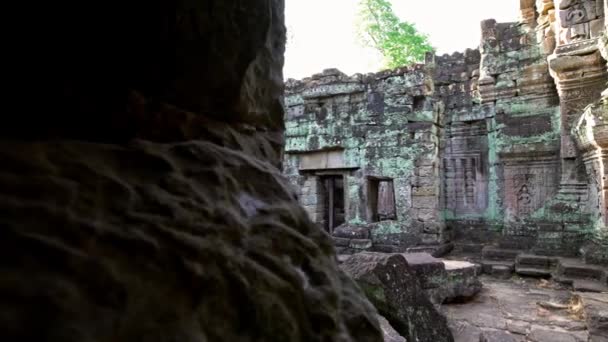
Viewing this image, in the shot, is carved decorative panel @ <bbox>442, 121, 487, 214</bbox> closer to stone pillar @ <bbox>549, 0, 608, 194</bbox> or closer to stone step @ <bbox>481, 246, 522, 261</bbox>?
stone step @ <bbox>481, 246, 522, 261</bbox>

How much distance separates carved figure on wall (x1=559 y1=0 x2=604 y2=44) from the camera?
22.2 ft

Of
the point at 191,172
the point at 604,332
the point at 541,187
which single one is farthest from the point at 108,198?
the point at 541,187

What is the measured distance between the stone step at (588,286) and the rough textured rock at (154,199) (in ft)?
17.4

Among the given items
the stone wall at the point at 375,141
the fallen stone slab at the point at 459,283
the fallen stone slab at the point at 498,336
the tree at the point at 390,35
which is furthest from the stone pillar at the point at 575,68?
the tree at the point at 390,35

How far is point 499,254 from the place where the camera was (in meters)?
7.30

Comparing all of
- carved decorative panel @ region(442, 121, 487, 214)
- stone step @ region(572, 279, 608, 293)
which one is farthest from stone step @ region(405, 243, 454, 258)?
carved decorative panel @ region(442, 121, 487, 214)

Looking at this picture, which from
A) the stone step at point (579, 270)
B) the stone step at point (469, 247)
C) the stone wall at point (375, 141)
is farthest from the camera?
the stone step at point (469, 247)

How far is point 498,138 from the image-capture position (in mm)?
8203

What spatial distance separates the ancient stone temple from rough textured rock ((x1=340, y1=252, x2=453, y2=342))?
15.0ft

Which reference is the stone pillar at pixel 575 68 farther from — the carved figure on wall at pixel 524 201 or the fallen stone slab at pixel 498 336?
the fallen stone slab at pixel 498 336

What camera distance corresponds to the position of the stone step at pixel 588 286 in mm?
5093

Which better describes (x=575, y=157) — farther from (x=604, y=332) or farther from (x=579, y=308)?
(x=604, y=332)

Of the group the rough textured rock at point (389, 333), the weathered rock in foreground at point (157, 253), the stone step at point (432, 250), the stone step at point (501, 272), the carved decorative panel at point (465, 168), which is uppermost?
the carved decorative panel at point (465, 168)

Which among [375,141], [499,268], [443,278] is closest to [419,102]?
[375,141]
